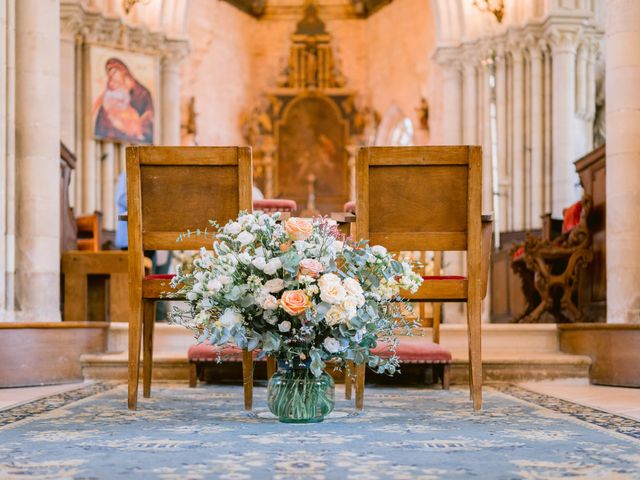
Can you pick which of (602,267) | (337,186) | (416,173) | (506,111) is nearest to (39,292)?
(416,173)

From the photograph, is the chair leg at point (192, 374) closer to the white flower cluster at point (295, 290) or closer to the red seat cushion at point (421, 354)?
the red seat cushion at point (421, 354)

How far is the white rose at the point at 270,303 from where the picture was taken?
3506 millimetres

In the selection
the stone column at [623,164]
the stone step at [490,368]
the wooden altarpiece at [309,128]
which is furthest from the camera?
the wooden altarpiece at [309,128]

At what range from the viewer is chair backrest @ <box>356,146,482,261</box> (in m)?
4.11

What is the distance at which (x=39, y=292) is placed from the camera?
697cm

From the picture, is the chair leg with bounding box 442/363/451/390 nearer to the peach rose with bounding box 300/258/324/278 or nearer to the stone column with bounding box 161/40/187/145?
the peach rose with bounding box 300/258/324/278

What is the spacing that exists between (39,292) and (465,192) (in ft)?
12.9

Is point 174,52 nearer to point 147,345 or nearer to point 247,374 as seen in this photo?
point 147,345

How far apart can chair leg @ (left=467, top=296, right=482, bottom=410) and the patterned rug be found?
0.08 meters

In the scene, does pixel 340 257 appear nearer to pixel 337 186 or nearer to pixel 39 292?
pixel 39 292

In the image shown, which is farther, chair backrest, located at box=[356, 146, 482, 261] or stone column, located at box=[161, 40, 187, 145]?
stone column, located at box=[161, 40, 187, 145]

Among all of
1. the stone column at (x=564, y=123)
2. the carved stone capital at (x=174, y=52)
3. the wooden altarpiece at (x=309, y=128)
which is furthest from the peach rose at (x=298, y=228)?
the wooden altarpiece at (x=309, y=128)

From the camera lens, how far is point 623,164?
22.5 feet

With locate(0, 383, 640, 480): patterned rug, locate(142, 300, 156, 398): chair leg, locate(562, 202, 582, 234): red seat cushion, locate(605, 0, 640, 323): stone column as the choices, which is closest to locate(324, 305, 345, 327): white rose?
locate(0, 383, 640, 480): patterned rug
